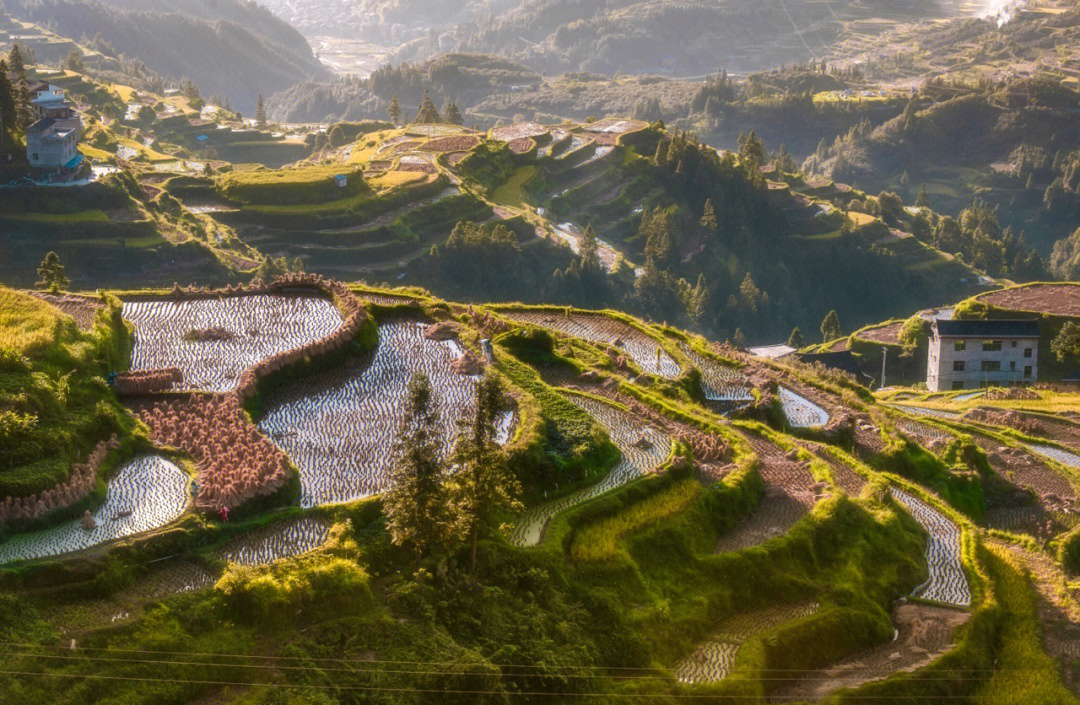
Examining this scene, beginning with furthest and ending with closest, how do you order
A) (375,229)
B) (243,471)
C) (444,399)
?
(375,229), (444,399), (243,471)

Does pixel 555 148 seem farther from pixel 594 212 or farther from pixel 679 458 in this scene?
pixel 679 458

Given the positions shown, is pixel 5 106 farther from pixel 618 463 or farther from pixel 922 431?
pixel 618 463

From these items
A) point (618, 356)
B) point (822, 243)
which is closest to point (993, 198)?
point (822, 243)

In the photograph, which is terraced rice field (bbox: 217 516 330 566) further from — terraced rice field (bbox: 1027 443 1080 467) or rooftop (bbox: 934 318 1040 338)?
rooftop (bbox: 934 318 1040 338)

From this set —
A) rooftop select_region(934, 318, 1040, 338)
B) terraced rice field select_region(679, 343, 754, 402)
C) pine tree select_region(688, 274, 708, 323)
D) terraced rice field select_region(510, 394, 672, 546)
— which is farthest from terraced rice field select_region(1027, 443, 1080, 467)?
pine tree select_region(688, 274, 708, 323)

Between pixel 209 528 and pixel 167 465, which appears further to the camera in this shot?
pixel 167 465

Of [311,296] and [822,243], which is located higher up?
[311,296]
